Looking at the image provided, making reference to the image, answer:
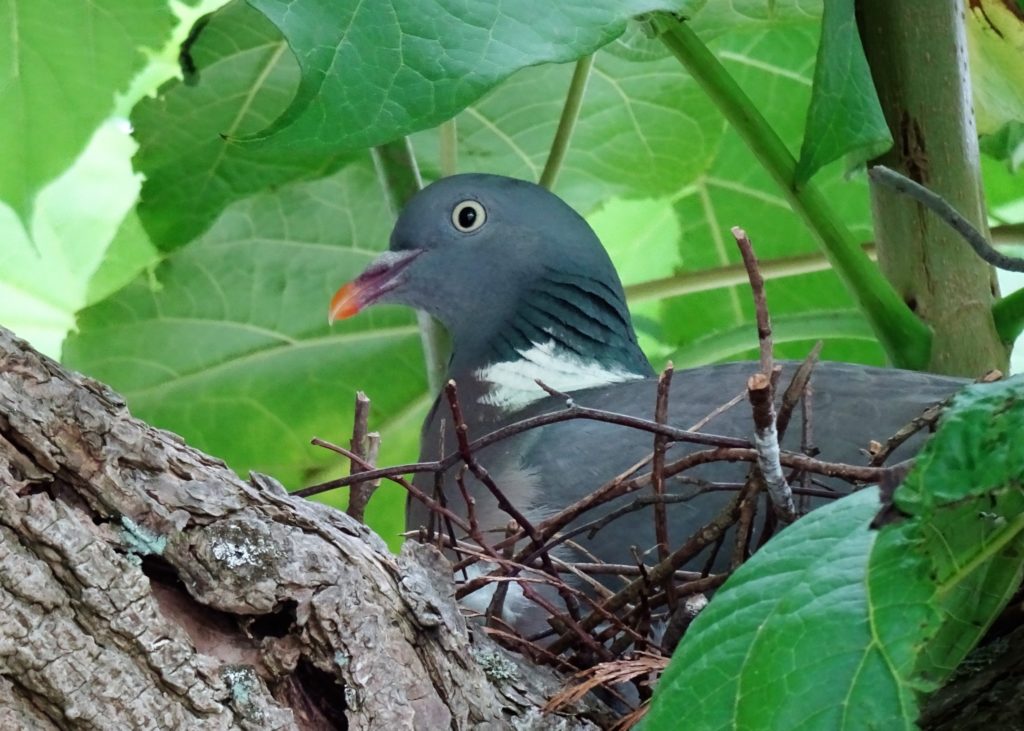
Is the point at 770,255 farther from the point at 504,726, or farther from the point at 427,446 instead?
the point at 504,726

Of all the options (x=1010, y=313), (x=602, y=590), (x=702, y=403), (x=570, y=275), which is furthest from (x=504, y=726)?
(x=570, y=275)

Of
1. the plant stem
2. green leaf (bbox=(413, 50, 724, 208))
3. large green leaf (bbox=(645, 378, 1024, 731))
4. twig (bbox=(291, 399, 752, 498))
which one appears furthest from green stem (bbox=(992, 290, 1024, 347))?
green leaf (bbox=(413, 50, 724, 208))

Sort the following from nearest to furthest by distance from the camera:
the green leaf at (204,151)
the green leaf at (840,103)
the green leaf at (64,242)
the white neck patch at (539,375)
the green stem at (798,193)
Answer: the green leaf at (840,103) < the green stem at (798,193) < the white neck patch at (539,375) < the green leaf at (204,151) < the green leaf at (64,242)

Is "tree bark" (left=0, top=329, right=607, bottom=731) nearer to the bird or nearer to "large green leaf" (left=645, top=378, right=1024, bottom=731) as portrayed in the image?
"large green leaf" (left=645, top=378, right=1024, bottom=731)

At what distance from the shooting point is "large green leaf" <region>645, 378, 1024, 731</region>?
54 cm

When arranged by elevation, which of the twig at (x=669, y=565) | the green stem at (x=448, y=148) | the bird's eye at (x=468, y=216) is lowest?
the twig at (x=669, y=565)

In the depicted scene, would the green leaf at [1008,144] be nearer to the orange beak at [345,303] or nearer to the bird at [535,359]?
the bird at [535,359]

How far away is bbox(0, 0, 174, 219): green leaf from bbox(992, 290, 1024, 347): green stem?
3.06ft

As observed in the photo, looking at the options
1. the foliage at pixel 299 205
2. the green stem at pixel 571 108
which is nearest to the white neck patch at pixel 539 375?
the foliage at pixel 299 205

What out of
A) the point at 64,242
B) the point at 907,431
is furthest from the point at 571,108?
the point at 64,242

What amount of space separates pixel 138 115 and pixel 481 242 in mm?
471

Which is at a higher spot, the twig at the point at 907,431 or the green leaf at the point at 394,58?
the green leaf at the point at 394,58

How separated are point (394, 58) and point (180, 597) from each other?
1.24 ft

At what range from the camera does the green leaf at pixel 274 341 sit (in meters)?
1.99
